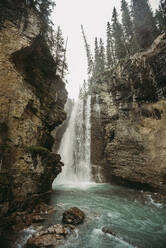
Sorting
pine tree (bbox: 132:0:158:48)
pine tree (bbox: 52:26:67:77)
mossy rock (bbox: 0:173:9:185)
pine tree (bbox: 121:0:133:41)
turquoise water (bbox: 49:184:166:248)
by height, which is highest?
pine tree (bbox: 121:0:133:41)

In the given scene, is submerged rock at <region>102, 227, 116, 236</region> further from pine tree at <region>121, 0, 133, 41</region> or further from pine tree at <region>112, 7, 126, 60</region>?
pine tree at <region>121, 0, 133, 41</region>

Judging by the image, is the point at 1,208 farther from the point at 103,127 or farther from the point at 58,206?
the point at 103,127

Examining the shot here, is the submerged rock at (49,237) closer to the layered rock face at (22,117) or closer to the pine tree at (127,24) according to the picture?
the layered rock face at (22,117)

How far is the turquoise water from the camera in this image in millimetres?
5770

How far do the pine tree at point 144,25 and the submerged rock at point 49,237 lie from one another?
2730 cm

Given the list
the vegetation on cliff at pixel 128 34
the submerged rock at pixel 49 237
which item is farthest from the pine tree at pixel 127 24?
the submerged rock at pixel 49 237

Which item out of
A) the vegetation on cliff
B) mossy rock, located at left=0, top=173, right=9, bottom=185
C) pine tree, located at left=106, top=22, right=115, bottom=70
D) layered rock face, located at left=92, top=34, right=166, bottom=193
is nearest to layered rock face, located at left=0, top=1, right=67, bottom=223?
mossy rock, located at left=0, top=173, right=9, bottom=185

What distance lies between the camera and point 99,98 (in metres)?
21.0

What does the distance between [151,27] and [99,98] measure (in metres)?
16.2

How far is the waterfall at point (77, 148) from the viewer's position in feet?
59.9

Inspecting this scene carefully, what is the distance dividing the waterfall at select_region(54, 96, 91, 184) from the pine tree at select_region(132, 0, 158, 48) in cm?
1415

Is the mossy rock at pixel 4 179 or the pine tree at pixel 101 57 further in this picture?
the pine tree at pixel 101 57

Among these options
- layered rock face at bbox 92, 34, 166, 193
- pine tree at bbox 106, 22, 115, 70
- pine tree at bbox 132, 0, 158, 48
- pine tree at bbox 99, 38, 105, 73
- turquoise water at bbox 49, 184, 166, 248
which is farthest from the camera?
pine tree at bbox 99, 38, 105, 73

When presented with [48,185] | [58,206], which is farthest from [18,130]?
[58,206]
